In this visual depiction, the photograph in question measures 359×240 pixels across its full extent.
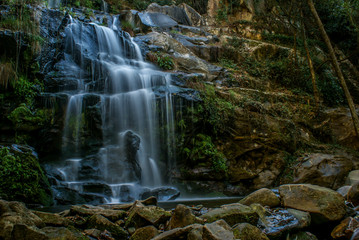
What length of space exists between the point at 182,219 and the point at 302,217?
195 centimetres

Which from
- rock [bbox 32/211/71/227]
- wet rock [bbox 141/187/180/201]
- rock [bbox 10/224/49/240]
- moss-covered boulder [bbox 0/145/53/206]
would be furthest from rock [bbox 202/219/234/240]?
moss-covered boulder [bbox 0/145/53/206]

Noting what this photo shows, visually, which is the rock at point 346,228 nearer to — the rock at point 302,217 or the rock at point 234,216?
the rock at point 302,217

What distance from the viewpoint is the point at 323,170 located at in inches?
326

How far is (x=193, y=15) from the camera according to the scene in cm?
2025

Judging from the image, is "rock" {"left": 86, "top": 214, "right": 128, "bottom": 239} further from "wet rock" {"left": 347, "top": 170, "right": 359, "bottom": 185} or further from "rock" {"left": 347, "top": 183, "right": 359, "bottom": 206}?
"wet rock" {"left": 347, "top": 170, "right": 359, "bottom": 185}

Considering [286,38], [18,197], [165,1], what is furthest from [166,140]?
[165,1]

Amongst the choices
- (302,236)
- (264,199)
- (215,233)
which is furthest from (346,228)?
(215,233)

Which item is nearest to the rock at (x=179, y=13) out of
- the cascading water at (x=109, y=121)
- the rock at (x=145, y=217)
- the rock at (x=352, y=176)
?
the cascading water at (x=109, y=121)

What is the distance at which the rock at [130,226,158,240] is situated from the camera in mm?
3096

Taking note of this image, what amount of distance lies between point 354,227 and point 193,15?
19.9 meters

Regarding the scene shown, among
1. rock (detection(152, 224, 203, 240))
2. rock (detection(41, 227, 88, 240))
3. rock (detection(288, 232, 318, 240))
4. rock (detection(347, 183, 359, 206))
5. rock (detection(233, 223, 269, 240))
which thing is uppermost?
rock (detection(41, 227, 88, 240))

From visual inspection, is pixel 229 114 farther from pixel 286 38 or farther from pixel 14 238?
pixel 286 38

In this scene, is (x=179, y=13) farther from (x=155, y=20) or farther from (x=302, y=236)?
(x=302, y=236)

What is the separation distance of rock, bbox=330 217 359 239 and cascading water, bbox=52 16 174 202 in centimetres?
462
